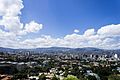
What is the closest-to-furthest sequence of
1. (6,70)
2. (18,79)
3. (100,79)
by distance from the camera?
(18,79)
(100,79)
(6,70)

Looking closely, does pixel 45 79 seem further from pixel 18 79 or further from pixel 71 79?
pixel 71 79

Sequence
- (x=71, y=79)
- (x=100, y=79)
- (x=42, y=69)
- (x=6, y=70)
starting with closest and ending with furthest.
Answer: (x=71, y=79) → (x=100, y=79) → (x=6, y=70) → (x=42, y=69)

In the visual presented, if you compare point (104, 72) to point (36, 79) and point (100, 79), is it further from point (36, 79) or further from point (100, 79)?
point (36, 79)

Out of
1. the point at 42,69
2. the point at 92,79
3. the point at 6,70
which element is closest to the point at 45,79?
the point at 92,79

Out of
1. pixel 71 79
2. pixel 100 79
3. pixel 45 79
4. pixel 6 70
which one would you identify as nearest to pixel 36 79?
pixel 45 79

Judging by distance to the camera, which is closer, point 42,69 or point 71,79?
point 71,79

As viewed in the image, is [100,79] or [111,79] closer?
[111,79]

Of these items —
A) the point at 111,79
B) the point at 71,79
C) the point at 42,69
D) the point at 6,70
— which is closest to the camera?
the point at 71,79

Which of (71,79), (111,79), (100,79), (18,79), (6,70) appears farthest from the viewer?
(6,70)

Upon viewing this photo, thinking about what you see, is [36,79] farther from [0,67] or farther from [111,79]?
[0,67]
